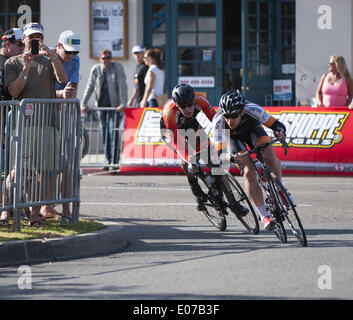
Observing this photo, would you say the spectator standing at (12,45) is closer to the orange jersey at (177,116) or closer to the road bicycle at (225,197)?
the orange jersey at (177,116)

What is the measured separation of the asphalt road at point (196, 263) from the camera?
6.96m

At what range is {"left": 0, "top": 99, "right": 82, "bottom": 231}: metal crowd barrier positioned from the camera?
29.6ft

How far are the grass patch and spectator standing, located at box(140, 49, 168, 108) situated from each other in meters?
7.29

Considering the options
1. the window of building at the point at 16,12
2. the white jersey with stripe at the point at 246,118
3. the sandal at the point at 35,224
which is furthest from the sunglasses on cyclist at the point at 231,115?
the window of building at the point at 16,12

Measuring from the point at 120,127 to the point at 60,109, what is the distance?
738 centimetres

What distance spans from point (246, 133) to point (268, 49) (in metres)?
12.7

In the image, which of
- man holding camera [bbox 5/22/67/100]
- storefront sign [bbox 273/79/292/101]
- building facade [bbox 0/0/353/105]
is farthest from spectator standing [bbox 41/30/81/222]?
storefront sign [bbox 273/79/292/101]

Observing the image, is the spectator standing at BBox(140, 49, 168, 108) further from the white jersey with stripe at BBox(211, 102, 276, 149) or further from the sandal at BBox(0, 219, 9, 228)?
the sandal at BBox(0, 219, 9, 228)

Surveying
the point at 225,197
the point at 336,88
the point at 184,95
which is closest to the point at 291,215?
the point at 225,197

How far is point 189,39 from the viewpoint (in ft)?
71.7

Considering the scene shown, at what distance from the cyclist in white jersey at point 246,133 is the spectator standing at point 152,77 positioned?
7155 millimetres
